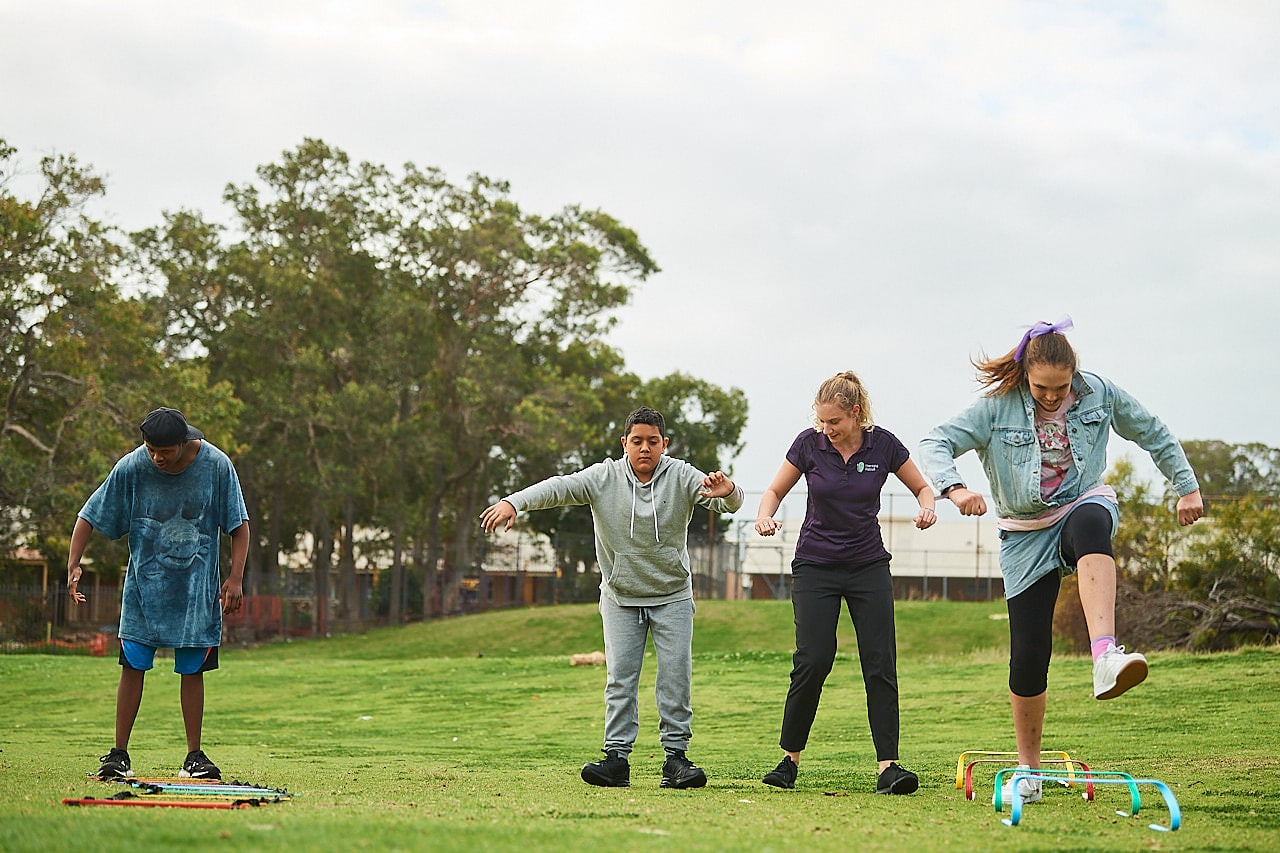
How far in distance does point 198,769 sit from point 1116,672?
4.29 m

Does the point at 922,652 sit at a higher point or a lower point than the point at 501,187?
lower

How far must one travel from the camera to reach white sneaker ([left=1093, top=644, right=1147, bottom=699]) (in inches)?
199

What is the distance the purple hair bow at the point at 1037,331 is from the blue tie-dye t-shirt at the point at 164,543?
386cm

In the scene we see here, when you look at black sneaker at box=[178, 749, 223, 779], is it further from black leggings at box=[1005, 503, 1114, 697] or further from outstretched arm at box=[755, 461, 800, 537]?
black leggings at box=[1005, 503, 1114, 697]

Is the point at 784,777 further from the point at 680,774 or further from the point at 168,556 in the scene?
the point at 168,556

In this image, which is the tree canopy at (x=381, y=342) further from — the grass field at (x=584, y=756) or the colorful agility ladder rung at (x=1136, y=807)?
the colorful agility ladder rung at (x=1136, y=807)

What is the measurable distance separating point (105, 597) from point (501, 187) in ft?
58.7

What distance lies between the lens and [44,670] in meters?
20.6

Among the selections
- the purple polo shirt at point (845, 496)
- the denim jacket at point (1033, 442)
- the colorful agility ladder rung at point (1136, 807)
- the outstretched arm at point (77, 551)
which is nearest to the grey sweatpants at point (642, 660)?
the purple polo shirt at point (845, 496)

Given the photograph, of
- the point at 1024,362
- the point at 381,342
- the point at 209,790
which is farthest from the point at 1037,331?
the point at 381,342

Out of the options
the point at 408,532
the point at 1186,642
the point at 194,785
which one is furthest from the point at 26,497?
the point at 194,785

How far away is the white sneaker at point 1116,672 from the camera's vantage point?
5.05 meters

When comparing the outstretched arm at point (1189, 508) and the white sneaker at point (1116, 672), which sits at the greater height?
the outstretched arm at point (1189, 508)

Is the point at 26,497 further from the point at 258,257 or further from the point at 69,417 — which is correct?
the point at 258,257
